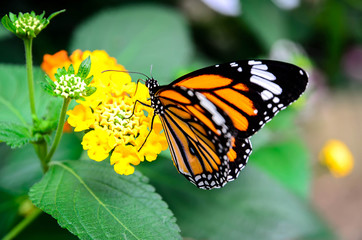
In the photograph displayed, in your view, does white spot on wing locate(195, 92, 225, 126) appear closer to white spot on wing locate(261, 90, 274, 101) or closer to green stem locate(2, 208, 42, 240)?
white spot on wing locate(261, 90, 274, 101)

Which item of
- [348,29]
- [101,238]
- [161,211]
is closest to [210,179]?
[161,211]

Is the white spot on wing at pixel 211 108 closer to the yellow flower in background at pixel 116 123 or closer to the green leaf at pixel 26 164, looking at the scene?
the yellow flower in background at pixel 116 123

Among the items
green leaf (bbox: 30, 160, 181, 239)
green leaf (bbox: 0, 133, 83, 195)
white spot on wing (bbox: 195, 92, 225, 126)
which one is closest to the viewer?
green leaf (bbox: 30, 160, 181, 239)

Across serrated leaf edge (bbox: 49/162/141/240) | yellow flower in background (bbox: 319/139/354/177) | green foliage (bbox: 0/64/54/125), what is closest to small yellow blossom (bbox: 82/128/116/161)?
serrated leaf edge (bbox: 49/162/141/240)

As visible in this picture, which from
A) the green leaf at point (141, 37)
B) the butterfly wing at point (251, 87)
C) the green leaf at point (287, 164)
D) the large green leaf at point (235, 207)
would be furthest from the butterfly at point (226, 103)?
the green leaf at point (287, 164)

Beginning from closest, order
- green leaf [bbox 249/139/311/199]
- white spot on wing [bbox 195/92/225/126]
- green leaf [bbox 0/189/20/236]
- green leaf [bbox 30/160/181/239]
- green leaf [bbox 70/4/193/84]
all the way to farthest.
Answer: green leaf [bbox 30/160/181/239]
white spot on wing [bbox 195/92/225/126]
green leaf [bbox 0/189/20/236]
green leaf [bbox 70/4/193/84]
green leaf [bbox 249/139/311/199]

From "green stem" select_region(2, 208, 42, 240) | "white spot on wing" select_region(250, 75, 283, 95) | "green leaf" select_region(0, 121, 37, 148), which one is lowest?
"green stem" select_region(2, 208, 42, 240)

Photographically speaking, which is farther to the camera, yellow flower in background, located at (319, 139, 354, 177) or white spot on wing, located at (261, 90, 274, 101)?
yellow flower in background, located at (319, 139, 354, 177)
